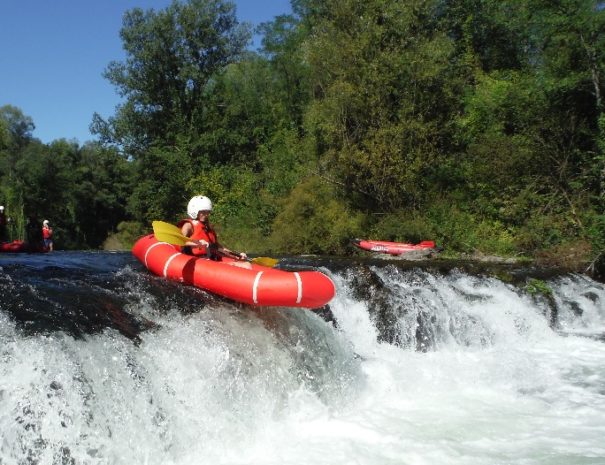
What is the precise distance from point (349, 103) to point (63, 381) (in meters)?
12.5

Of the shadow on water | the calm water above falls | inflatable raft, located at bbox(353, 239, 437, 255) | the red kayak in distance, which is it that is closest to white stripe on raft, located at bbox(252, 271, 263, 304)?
the calm water above falls

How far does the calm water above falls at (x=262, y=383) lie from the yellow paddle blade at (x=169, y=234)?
1.60 ft

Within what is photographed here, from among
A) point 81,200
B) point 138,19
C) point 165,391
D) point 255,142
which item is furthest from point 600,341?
point 81,200

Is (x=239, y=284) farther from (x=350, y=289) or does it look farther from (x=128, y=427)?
(x=350, y=289)

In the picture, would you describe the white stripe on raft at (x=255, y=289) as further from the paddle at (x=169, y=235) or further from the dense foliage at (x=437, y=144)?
the dense foliage at (x=437, y=144)

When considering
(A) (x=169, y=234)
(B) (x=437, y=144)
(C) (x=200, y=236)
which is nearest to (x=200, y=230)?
(C) (x=200, y=236)

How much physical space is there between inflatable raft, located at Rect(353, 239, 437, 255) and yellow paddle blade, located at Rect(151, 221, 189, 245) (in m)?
7.43

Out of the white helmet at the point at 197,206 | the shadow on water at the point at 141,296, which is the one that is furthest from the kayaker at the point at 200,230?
the shadow on water at the point at 141,296

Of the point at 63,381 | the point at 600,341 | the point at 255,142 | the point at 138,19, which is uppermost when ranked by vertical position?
the point at 138,19

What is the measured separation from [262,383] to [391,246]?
842cm

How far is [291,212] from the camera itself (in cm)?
1557

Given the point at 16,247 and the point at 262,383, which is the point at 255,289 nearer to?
the point at 262,383

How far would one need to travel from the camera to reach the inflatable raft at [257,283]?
16.1 feet

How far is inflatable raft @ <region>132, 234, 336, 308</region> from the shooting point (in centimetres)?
491
